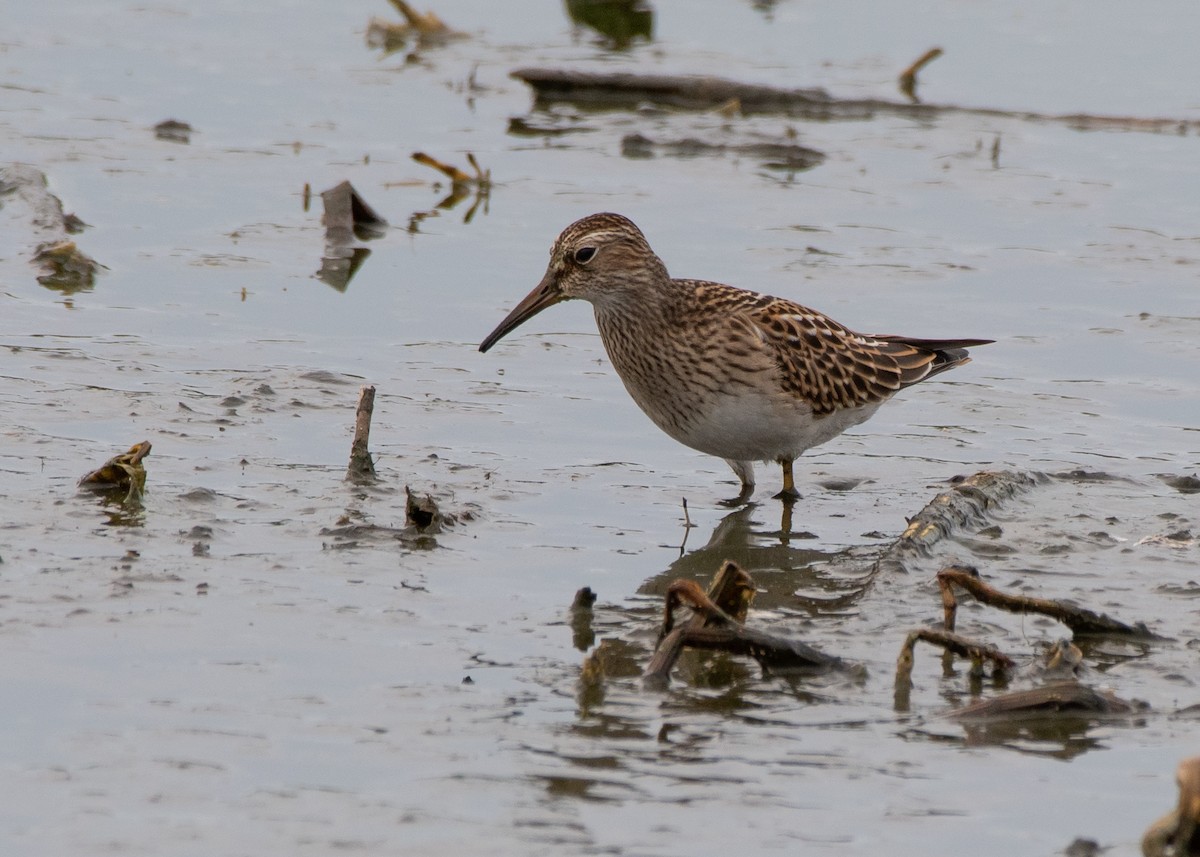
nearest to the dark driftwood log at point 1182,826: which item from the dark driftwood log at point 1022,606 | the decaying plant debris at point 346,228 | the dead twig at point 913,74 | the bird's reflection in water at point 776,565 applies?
the dark driftwood log at point 1022,606

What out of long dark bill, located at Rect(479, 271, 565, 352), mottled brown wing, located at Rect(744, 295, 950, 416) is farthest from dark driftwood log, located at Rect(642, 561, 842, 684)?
long dark bill, located at Rect(479, 271, 565, 352)

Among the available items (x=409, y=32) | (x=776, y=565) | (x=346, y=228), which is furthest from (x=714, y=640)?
(x=409, y=32)

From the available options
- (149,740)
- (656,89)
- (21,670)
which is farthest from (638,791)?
(656,89)

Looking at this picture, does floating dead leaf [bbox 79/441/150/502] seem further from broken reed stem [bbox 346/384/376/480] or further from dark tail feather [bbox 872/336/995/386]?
dark tail feather [bbox 872/336/995/386]

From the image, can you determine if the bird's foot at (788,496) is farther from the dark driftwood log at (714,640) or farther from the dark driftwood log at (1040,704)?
the dark driftwood log at (1040,704)

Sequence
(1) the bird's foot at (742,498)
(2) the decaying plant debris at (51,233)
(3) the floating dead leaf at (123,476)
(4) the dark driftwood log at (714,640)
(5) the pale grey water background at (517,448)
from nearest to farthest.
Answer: (5) the pale grey water background at (517,448) → (4) the dark driftwood log at (714,640) → (3) the floating dead leaf at (123,476) → (1) the bird's foot at (742,498) → (2) the decaying plant debris at (51,233)

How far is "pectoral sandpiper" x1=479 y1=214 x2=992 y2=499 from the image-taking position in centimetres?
877

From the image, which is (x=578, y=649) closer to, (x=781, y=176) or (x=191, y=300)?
(x=191, y=300)

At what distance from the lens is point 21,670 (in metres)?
6.04

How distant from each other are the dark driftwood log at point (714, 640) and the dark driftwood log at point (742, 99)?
9.72m

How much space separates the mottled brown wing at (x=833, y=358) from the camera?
9.07 m

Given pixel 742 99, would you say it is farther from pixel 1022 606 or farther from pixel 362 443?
pixel 1022 606

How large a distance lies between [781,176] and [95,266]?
221 inches

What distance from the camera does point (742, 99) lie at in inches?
613
